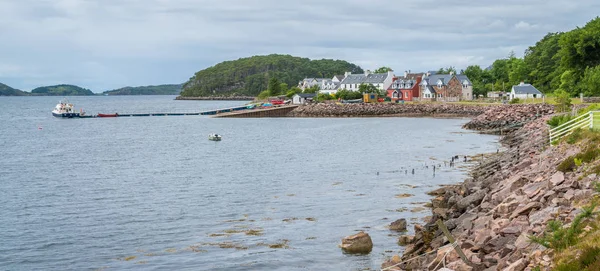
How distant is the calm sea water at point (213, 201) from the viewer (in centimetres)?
2498

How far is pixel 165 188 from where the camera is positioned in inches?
1656

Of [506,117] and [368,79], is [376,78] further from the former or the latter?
[506,117]

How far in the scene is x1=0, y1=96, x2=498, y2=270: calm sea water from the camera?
984 inches

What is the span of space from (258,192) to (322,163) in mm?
15493

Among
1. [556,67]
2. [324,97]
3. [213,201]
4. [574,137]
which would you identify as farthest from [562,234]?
[324,97]

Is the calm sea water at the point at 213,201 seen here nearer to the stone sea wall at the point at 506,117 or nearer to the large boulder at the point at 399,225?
the large boulder at the point at 399,225

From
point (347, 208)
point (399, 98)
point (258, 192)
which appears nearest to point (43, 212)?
point (258, 192)

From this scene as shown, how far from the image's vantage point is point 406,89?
496 ft

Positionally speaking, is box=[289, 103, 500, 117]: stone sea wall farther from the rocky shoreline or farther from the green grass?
the rocky shoreline

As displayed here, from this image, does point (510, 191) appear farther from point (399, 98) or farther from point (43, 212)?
point (399, 98)

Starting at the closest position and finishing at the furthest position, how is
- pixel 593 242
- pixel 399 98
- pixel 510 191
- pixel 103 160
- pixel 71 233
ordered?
pixel 593 242, pixel 510 191, pixel 71 233, pixel 103 160, pixel 399 98

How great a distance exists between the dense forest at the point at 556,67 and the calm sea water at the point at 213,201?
1807 centimetres

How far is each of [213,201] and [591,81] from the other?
6523 centimetres

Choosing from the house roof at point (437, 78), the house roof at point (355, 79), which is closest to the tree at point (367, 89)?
the house roof at point (355, 79)
